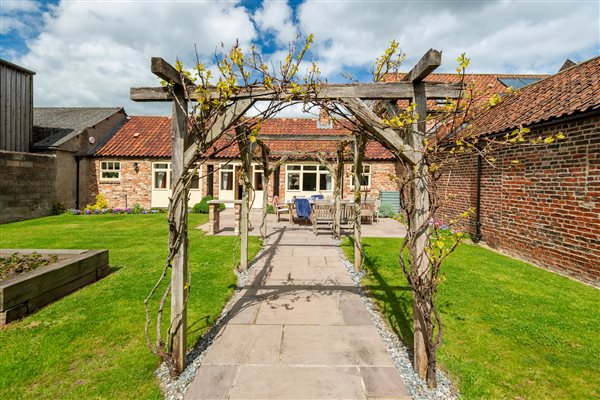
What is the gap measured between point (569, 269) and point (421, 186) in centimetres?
491

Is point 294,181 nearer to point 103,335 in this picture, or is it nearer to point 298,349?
point 103,335

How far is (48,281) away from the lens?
420 cm

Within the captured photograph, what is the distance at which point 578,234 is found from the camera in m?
5.32

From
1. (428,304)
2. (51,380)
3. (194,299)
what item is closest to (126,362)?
(51,380)

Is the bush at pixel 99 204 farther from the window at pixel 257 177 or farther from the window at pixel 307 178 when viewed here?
the window at pixel 307 178

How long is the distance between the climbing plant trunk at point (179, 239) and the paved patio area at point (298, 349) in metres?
0.34

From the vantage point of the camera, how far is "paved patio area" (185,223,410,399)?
2.56 meters

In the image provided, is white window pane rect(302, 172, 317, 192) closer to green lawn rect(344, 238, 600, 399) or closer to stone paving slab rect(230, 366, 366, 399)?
green lawn rect(344, 238, 600, 399)

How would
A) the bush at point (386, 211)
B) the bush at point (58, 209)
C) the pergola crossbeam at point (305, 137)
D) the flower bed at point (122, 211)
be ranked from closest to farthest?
1. the pergola crossbeam at point (305, 137)
2. the bush at point (58, 209)
3. the flower bed at point (122, 211)
4. the bush at point (386, 211)

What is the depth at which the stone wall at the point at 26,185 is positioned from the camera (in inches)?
448

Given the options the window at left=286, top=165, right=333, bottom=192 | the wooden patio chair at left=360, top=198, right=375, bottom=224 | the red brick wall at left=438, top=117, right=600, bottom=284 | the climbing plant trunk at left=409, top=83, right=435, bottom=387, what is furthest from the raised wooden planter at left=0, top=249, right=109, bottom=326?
the window at left=286, top=165, right=333, bottom=192

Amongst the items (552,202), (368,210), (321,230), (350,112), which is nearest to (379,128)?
(350,112)

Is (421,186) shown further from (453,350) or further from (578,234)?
(578,234)

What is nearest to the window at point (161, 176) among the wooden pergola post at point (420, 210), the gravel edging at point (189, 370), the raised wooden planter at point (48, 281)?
the raised wooden planter at point (48, 281)
